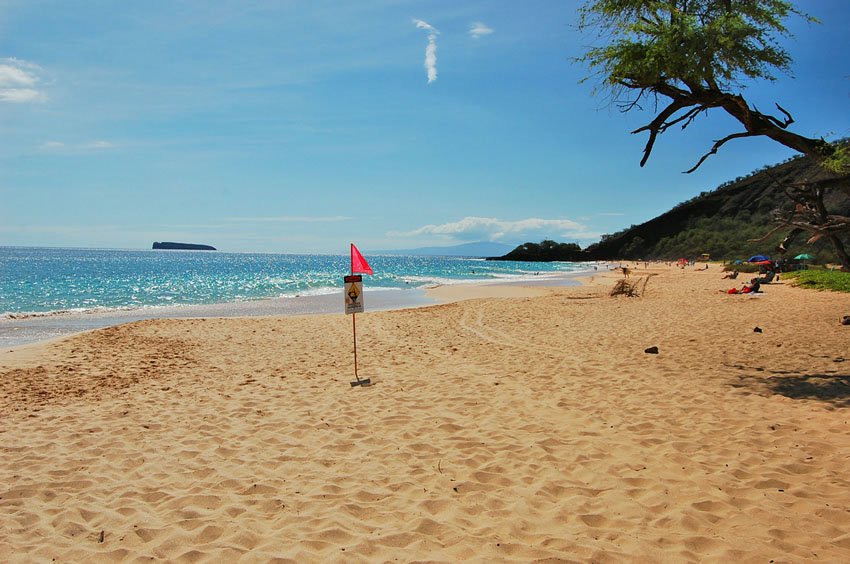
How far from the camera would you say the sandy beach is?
3.53m

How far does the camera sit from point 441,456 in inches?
199

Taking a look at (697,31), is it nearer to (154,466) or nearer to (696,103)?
(696,103)

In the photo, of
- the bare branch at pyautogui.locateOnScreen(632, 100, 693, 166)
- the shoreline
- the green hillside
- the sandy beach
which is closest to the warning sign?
the sandy beach

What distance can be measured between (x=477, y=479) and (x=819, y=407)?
477 centimetres

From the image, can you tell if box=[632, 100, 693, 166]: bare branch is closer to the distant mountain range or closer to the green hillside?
the green hillside

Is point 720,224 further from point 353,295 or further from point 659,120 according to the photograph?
point 353,295

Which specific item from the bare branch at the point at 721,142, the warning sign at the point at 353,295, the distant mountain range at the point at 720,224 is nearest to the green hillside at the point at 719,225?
the distant mountain range at the point at 720,224

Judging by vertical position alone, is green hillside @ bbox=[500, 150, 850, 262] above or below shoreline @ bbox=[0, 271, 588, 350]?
above

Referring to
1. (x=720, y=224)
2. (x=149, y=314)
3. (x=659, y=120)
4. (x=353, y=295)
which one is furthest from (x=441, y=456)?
(x=720, y=224)

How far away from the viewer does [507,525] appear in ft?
12.1

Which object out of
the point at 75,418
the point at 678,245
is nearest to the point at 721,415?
the point at 75,418

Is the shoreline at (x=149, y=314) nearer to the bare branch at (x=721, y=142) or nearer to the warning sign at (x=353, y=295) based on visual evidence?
the warning sign at (x=353, y=295)

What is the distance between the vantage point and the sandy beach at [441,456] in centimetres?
353

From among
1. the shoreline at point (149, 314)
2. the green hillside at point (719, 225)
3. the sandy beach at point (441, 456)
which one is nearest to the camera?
the sandy beach at point (441, 456)
